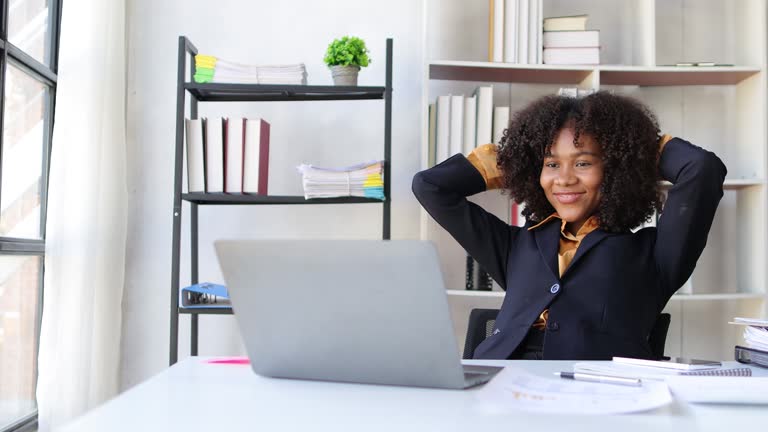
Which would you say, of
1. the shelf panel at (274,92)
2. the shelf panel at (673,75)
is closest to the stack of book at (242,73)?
the shelf panel at (274,92)

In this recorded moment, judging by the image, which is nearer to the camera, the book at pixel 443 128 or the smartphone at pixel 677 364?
the smartphone at pixel 677 364

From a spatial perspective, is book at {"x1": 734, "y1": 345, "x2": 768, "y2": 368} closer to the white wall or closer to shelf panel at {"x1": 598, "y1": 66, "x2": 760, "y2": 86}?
shelf panel at {"x1": 598, "y1": 66, "x2": 760, "y2": 86}

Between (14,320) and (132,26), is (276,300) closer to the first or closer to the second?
(14,320)

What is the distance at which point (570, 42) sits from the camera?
2.89 m

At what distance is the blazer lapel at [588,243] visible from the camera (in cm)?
179

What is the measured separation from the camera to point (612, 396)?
0.92m

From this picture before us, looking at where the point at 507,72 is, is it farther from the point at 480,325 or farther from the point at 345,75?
the point at 480,325

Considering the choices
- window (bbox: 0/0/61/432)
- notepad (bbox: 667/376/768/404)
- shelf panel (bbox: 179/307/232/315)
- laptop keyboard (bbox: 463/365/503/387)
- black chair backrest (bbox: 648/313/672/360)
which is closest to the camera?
notepad (bbox: 667/376/768/404)

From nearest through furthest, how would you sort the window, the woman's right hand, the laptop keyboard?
the laptop keyboard, the woman's right hand, the window

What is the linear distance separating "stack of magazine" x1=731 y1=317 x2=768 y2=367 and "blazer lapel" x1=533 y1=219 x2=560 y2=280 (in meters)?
0.47

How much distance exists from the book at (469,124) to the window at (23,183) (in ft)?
4.70

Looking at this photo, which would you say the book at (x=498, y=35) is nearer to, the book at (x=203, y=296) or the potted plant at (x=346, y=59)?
the potted plant at (x=346, y=59)

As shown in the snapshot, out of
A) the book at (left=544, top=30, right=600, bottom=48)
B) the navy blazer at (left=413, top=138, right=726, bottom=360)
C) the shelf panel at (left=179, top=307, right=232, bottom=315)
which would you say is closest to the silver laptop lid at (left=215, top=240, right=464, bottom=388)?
the navy blazer at (left=413, top=138, right=726, bottom=360)

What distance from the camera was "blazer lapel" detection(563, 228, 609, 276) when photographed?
1.79 metres
